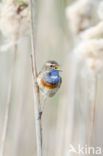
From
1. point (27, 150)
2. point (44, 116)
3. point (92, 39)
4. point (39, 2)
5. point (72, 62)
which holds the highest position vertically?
point (39, 2)

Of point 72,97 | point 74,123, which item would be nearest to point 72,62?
point 72,97

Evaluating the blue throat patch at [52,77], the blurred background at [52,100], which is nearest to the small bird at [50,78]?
the blue throat patch at [52,77]

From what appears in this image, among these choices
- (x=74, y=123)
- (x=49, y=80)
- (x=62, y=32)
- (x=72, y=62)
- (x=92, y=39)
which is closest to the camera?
(x=49, y=80)

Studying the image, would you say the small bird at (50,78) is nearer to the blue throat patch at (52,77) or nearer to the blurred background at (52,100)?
the blue throat patch at (52,77)

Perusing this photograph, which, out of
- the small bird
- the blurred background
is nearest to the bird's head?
the small bird

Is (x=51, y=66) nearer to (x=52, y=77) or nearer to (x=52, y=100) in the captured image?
(x=52, y=77)

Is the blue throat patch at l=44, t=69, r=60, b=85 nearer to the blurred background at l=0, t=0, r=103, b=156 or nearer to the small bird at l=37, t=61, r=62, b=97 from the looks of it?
the small bird at l=37, t=61, r=62, b=97

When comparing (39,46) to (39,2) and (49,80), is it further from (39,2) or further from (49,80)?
(49,80)
